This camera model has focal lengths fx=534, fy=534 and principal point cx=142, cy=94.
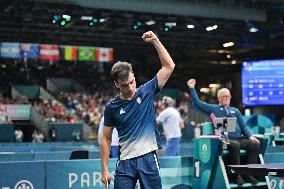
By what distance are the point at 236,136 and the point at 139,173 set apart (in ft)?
11.8

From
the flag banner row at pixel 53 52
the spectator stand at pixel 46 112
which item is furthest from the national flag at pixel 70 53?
the spectator stand at pixel 46 112

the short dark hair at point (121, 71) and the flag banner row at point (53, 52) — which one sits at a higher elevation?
the flag banner row at point (53, 52)

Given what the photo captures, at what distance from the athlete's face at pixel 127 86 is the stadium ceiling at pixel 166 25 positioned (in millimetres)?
7655

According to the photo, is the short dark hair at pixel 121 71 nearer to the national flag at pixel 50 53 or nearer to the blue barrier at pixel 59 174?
the blue barrier at pixel 59 174

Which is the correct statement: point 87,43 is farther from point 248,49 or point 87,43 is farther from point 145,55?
point 248,49

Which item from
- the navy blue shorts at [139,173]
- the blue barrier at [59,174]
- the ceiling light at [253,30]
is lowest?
the blue barrier at [59,174]

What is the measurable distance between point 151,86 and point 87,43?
18165mm

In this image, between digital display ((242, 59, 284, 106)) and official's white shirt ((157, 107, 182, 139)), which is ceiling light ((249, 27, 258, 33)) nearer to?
digital display ((242, 59, 284, 106))

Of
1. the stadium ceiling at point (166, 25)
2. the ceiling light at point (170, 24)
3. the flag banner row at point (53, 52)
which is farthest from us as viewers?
the flag banner row at point (53, 52)

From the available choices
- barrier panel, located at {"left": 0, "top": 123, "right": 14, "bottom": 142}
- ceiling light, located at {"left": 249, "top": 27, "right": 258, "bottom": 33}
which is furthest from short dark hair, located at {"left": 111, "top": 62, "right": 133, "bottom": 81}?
barrier panel, located at {"left": 0, "top": 123, "right": 14, "bottom": 142}

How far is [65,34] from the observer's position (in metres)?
20.6

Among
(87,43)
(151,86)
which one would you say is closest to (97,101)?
(87,43)

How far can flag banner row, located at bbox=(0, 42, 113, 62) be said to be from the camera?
24.9 meters

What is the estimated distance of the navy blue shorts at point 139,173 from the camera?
4.29 metres
